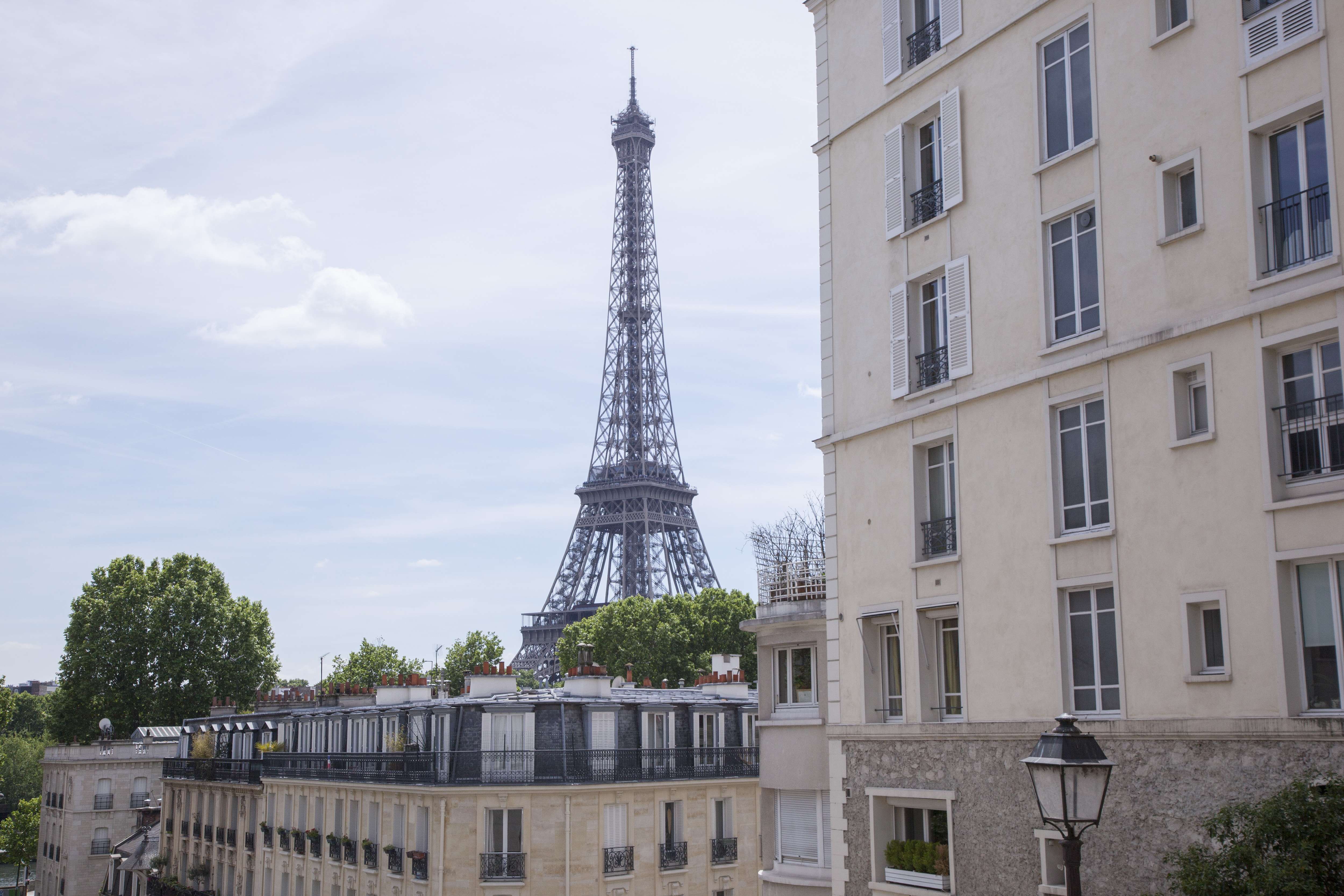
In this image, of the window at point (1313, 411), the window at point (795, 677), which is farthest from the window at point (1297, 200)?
the window at point (795, 677)

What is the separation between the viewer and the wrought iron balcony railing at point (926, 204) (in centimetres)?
1786

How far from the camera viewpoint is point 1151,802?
43.7ft

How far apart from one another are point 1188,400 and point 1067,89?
4518 mm

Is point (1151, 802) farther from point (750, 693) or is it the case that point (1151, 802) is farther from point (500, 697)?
point (750, 693)

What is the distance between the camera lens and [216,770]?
4559 centimetres

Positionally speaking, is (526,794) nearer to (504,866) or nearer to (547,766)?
(547,766)

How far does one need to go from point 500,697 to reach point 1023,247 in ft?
64.8

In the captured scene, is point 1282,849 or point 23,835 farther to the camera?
point 23,835

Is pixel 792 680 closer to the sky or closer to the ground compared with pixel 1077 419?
closer to the ground

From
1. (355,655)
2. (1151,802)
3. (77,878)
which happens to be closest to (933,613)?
(1151,802)

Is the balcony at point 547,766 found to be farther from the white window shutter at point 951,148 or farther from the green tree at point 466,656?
the green tree at point 466,656

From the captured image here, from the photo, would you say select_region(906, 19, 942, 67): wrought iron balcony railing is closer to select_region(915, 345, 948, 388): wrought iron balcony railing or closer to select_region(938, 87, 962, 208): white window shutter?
select_region(938, 87, 962, 208): white window shutter

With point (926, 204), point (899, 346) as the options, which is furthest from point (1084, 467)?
point (926, 204)

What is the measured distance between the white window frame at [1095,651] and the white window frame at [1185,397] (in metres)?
1.87
